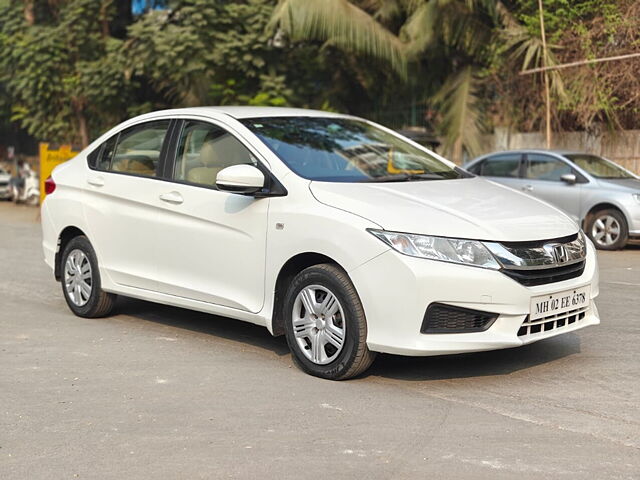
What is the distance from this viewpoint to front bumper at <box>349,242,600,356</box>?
5871mm

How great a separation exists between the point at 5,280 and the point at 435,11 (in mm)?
11401

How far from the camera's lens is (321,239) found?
6.25 m

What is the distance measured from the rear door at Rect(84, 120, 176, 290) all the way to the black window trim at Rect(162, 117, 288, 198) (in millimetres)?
87

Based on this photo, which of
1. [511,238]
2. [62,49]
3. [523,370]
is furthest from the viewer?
[62,49]

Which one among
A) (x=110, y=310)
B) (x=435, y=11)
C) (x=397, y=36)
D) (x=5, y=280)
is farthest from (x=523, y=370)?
(x=397, y=36)

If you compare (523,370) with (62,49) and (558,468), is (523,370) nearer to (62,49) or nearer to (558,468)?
(558,468)

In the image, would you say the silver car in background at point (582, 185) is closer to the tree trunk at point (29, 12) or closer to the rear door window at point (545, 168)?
the rear door window at point (545, 168)

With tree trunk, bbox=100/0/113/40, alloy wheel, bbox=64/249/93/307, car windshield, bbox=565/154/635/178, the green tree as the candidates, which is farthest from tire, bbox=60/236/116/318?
tree trunk, bbox=100/0/113/40

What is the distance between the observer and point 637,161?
18422mm

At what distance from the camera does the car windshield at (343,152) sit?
22.6 ft

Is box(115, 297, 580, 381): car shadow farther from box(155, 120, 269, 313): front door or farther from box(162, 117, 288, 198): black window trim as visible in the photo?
box(162, 117, 288, 198): black window trim

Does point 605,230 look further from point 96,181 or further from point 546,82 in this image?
point 96,181

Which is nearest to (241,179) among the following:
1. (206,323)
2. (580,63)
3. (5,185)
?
(206,323)

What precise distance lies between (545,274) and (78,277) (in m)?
4.06
